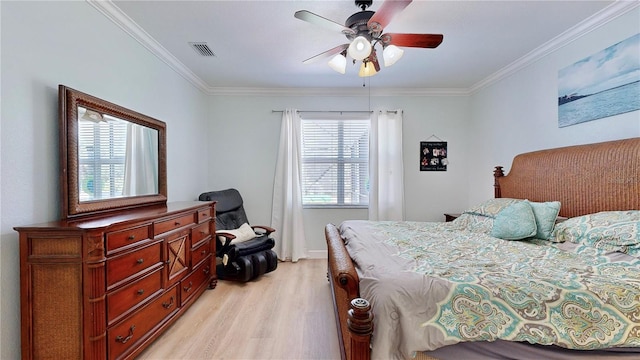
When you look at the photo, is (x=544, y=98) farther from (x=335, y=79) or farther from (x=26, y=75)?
(x=26, y=75)

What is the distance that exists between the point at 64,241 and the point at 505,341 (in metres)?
2.21

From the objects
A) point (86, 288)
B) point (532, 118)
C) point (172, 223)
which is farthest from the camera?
point (532, 118)

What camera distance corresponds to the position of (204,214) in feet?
8.95

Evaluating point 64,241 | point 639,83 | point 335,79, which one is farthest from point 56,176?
point 639,83

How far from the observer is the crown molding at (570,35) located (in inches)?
79.4

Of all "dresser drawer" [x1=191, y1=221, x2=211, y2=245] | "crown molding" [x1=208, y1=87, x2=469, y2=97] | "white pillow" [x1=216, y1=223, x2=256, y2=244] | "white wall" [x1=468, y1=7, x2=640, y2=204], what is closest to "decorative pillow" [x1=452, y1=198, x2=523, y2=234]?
"white wall" [x1=468, y1=7, x2=640, y2=204]

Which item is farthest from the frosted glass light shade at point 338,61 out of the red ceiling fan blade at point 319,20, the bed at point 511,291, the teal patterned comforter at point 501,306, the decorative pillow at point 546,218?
the decorative pillow at point 546,218

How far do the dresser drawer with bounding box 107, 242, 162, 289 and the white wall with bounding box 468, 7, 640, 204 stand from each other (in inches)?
146

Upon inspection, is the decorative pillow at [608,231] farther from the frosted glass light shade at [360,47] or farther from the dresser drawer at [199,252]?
the dresser drawer at [199,252]

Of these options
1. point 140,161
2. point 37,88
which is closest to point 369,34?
point 37,88

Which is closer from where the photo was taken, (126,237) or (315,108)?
(126,237)

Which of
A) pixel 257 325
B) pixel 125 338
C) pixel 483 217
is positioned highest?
pixel 483 217

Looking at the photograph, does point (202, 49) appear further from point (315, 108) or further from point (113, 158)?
point (315, 108)

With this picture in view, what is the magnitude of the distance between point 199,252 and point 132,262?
955 mm
